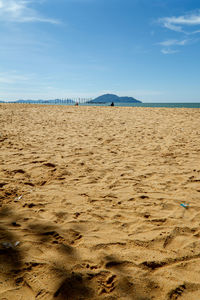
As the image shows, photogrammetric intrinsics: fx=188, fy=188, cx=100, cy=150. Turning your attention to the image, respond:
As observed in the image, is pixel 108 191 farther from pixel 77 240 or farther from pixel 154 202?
pixel 77 240

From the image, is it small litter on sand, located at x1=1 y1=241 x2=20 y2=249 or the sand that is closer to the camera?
the sand

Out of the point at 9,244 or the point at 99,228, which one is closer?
the point at 9,244

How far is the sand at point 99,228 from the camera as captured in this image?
1.68 m

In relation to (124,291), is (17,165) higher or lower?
higher

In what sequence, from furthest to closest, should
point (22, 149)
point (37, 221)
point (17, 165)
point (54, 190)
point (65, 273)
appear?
1. point (22, 149)
2. point (17, 165)
3. point (54, 190)
4. point (37, 221)
5. point (65, 273)

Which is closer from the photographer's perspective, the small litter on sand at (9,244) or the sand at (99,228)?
the sand at (99,228)

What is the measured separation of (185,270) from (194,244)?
0.43m

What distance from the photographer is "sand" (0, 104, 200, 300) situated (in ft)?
5.51

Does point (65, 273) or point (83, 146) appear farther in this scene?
point (83, 146)

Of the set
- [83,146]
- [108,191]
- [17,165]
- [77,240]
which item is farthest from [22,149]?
[77,240]

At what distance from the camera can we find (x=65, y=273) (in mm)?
1760

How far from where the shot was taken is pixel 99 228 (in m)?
2.45

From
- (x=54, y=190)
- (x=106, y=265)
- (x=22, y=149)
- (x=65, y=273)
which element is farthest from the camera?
(x=22, y=149)

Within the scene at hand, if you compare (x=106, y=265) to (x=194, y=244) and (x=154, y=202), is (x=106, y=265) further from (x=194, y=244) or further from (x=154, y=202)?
(x=154, y=202)
